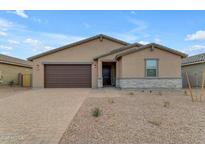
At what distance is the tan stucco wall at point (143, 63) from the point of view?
53.3 ft

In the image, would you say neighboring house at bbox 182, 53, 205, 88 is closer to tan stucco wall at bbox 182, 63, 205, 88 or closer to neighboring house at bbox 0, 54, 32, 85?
tan stucco wall at bbox 182, 63, 205, 88

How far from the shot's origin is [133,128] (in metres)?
5.27

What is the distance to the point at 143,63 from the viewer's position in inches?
641

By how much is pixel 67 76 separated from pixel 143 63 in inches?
319

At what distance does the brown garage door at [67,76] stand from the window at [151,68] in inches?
252

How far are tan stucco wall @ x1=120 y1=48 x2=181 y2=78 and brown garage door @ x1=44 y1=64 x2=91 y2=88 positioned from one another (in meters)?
5.13

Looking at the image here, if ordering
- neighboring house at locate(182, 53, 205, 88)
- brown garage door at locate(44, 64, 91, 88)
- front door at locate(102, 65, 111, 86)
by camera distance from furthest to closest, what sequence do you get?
1. front door at locate(102, 65, 111, 86)
2. brown garage door at locate(44, 64, 91, 88)
3. neighboring house at locate(182, 53, 205, 88)

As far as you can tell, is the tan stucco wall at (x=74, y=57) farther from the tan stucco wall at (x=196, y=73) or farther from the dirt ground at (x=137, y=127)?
the dirt ground at (x=137, y=127)

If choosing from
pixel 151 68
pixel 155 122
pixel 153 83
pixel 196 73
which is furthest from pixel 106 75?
pixel 155 122

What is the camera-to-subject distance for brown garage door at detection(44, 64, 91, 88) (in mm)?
19953

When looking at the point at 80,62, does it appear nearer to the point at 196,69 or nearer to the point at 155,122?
the point at 196,69

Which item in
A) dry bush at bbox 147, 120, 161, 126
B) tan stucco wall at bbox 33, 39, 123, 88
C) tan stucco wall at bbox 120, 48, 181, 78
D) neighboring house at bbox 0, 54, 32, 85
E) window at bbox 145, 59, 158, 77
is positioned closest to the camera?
dry bush at bbox 147, 120, 161, 126

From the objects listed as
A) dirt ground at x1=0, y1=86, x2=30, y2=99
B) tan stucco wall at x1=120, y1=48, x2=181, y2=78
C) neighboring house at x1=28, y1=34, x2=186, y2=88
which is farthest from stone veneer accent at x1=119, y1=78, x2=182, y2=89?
dirt ground at x1=0, y1=86, x2=30, y2=99
